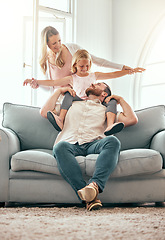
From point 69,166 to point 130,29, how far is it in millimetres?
3726

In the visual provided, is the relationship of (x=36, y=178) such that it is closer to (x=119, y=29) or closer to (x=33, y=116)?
(x=33, y=116)

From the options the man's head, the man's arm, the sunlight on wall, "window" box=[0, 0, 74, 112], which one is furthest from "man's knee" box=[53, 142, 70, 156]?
the sunlight on wall

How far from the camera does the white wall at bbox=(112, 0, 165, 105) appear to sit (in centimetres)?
494

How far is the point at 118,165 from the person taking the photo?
212 centimetres

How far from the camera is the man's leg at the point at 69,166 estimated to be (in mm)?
1981

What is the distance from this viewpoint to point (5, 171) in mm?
2223

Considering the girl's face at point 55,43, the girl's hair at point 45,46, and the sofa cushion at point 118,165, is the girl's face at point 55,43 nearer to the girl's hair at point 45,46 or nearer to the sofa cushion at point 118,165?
the girl's hair at point 45,46

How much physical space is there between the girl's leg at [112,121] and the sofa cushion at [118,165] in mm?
193

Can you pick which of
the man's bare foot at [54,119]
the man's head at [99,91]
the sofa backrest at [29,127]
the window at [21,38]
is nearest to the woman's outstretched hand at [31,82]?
the sofa backrest at [29,127]

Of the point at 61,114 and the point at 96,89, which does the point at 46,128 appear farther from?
the point at 96,89

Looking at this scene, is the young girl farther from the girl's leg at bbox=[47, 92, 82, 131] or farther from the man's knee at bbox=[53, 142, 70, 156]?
the man's knee at bbox=[53, 142, 70, 156]

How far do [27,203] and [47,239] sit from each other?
131 cm

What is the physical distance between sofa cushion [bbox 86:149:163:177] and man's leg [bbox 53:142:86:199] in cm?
11

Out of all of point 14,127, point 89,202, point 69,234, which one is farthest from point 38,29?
point 69,234
